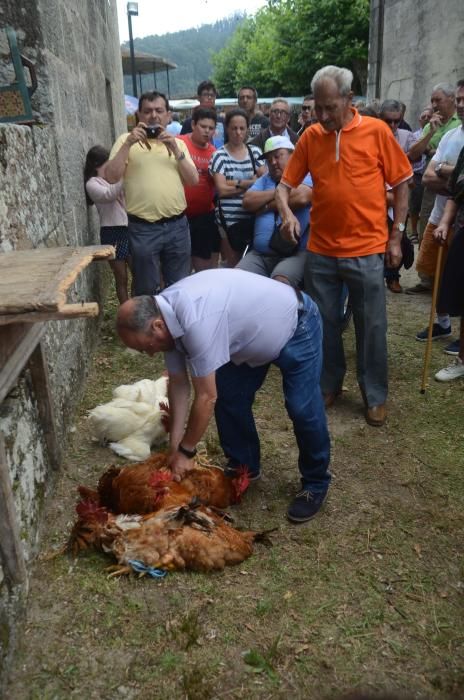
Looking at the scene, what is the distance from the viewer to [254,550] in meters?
2.98

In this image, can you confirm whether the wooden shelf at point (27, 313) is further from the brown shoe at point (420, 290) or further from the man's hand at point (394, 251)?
the brown shoe at point (420, 290)

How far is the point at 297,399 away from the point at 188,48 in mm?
158397

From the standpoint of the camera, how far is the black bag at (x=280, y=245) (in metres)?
4.61

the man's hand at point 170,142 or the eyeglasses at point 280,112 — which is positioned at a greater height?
Result: the eyeglasses at point 280,112

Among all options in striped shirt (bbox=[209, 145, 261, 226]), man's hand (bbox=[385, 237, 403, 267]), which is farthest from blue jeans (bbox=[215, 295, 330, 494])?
striped shirt (bbox=[209, 145, 261, 226])

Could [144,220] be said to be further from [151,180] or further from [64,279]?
[64,279]

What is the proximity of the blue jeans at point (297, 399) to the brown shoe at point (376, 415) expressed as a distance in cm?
106

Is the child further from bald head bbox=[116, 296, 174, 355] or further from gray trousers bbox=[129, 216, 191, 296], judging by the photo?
bald head bbox=[116, 296, 174, 355]

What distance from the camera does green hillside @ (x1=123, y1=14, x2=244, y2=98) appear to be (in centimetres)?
12388

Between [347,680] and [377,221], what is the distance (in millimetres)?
2739

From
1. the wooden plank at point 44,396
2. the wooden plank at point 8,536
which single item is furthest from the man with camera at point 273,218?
the wooden plank at point 8,536

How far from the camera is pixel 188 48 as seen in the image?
142m

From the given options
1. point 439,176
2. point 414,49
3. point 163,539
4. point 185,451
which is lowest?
point 163,539

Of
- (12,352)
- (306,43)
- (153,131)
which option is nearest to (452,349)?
(153,131)
